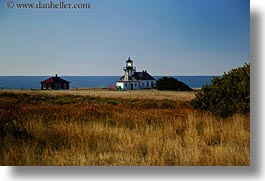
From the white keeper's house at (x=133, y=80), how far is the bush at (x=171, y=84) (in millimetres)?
63

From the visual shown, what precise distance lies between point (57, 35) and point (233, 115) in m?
1.96

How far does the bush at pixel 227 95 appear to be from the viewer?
15.8ft

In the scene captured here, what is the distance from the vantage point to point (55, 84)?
4.81 m

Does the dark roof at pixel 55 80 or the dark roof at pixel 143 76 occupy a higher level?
the dark roof at pixel 143 76

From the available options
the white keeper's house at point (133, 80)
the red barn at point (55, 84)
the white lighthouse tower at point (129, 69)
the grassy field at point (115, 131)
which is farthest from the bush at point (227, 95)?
the red barn at point (55, 84)

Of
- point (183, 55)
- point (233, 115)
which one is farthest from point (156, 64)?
point (233, 115)

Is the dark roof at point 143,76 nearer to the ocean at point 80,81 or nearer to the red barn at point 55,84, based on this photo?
the ocean at point 80,81

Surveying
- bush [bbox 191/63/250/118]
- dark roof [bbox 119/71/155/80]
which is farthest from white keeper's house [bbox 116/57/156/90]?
bush [bbox 191/63/250/118]

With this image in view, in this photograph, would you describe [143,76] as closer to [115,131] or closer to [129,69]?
[129,69]

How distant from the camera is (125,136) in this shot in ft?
15.9

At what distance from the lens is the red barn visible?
480 centimetres

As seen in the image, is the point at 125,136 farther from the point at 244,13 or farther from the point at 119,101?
the point at 244,13

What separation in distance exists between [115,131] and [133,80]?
0.56 meters

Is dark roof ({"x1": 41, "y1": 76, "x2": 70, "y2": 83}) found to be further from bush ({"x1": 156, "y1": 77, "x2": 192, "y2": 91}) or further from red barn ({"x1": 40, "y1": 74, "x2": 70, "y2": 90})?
bush ({"x1": 156, "y1": 77, "x2": 192, "y2": 91})
